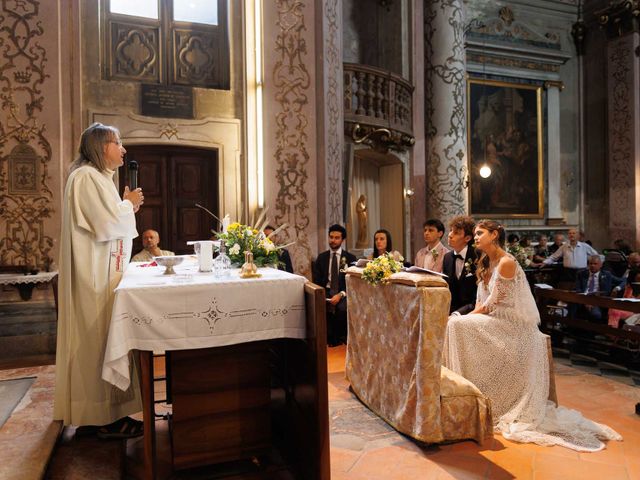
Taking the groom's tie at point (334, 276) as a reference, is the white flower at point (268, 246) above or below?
above

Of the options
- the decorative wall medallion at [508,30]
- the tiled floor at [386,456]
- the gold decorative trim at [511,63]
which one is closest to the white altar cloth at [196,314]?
the tiled floor at [386,456]

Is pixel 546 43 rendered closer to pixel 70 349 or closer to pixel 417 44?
pixel 417 44

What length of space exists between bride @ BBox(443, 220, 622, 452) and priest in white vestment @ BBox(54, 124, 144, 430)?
2.46m

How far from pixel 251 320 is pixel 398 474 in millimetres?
1321

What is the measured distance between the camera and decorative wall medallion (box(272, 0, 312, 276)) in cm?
688

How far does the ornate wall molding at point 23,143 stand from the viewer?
5.84 meters

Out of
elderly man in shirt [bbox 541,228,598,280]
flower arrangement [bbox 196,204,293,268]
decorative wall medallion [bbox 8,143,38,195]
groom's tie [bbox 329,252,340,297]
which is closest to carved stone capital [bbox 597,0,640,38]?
elderly man in shirt [bbox 541,228,598,280]

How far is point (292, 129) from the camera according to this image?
6.92 m

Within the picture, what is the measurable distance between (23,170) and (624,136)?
12845 millimetres

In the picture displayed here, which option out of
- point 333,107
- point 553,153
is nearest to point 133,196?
point 333,107

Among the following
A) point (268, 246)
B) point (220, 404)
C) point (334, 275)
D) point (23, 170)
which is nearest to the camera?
point (220, 404)

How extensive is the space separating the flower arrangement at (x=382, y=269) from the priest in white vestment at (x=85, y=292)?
1723 mm

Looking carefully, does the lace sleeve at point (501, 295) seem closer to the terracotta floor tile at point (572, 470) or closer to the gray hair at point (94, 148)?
the terracotta floor tile at point (572, 470)

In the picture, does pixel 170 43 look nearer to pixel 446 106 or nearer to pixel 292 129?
pixel 292 129
